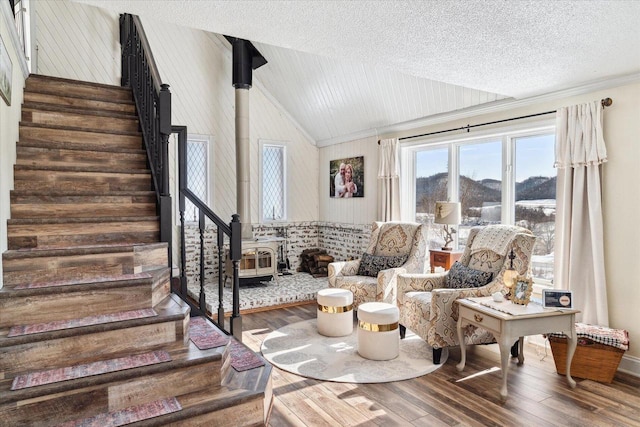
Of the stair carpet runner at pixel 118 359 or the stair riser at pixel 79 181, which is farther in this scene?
the stair riser at pixel 79 181

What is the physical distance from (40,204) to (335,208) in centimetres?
474

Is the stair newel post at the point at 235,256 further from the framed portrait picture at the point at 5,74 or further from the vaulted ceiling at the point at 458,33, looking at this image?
the framed portrait picture at the point at 5,74

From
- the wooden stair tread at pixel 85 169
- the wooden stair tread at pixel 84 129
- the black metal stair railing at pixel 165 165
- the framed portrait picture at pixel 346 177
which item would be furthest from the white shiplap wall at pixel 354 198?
the wooden stair tread at pixel 85 169

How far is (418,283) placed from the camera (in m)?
4.09

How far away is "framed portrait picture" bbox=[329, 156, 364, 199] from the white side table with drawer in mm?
3450

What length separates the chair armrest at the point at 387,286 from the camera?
4367mm

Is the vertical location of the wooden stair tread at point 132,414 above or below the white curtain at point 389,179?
below

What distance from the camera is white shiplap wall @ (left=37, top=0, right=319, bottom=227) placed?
5.44 metres

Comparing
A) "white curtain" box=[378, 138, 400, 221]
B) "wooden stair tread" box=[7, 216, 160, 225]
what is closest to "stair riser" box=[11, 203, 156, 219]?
"wooden stair tread" box=[7, 216, 160, 225]

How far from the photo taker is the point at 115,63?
19.1 ft

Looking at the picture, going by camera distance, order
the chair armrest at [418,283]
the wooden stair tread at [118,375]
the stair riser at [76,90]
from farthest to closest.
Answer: the chair armrest at [418,283]
the stair riser at [76,90]
the wooden stair tread at [118,375]

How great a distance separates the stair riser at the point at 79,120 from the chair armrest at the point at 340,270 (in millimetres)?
2576

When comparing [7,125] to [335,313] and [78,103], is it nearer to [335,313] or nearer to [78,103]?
[78,103]

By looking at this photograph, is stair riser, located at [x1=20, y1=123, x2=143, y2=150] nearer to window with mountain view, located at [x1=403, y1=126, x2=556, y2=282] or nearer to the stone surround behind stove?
the stone surround behind stove
